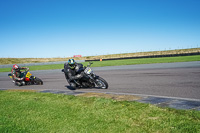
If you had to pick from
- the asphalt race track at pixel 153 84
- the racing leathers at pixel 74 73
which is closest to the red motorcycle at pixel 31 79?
the asphalt race track at pixel 153 84

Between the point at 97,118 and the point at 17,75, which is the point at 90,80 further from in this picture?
the point at 17,75

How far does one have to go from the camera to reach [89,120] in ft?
13.6

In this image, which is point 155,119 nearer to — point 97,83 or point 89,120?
point 89,120

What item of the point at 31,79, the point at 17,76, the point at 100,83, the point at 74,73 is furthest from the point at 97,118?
the point at 17,76

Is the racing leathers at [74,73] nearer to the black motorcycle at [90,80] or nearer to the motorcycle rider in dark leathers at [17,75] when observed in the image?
the black motorcycle at [90,80]

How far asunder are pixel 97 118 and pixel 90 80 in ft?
15.1

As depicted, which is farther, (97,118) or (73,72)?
(73,72)

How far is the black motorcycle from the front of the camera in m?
8.54

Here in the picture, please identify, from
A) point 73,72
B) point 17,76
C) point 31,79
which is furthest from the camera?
point 17,76

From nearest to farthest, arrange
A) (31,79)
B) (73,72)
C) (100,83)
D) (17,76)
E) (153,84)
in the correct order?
(100,83), (153,84), (73,72), (31,79), (17,76)

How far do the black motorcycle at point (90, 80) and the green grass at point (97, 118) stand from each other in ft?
9.93

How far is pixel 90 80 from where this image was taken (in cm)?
879

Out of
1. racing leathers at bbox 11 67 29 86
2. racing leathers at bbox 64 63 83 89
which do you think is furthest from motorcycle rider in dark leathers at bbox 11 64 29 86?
racing leathers at bbox 64 63 83 89

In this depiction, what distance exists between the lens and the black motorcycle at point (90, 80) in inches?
336
